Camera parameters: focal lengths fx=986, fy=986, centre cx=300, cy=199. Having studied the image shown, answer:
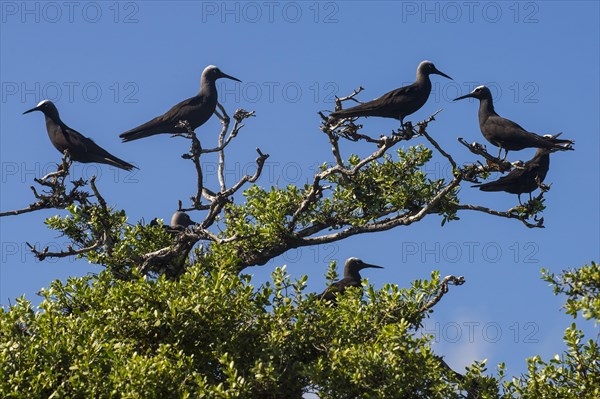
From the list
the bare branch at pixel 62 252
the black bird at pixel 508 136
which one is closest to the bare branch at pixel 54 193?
the bare branch at pixel 62 252

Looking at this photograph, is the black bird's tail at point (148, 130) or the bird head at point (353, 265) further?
the bird head at point (353, 265)

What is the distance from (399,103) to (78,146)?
16.7 ft

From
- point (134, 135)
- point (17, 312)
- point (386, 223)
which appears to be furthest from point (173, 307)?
point (134, 135)

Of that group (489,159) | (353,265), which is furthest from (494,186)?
(353,265)

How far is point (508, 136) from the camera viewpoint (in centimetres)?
1464

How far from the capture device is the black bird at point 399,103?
14.4m

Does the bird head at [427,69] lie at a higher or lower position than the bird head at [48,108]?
higher

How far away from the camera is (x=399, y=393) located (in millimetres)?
10047

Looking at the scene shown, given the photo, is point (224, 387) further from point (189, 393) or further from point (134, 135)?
point (134, 135)

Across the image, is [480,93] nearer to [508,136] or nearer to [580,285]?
[508,136]

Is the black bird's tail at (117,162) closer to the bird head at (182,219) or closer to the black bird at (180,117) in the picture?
the black bird at (180,117)

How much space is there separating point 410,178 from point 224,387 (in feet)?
16.1

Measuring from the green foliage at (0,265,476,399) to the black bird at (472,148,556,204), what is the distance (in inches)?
145

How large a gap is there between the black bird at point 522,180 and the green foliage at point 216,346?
3.69 metres
